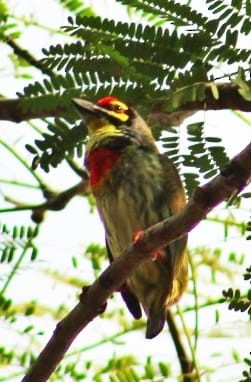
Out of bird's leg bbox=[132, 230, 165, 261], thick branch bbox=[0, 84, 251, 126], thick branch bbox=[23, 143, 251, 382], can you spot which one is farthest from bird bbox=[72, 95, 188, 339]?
thick branch bbox=[23, 143, 251, 382]

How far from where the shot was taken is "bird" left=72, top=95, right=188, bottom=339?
4.31m

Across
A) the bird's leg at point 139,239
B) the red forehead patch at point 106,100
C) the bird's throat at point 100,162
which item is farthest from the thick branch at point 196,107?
the bird's throat at point 100,162

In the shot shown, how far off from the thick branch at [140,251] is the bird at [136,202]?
3.36 ft

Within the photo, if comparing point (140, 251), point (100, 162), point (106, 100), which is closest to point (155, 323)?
point (100, 162)

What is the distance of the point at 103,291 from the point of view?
3.17 metres

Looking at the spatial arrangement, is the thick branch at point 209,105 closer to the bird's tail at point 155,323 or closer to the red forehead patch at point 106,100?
the red forehead patch at point 106,100

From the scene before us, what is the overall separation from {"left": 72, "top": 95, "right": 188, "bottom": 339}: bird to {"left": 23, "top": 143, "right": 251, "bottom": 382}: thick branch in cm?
102

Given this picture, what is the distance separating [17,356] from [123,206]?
0.76m

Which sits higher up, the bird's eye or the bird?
the bird's eye

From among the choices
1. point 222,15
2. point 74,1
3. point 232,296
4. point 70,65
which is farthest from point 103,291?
point 74,1

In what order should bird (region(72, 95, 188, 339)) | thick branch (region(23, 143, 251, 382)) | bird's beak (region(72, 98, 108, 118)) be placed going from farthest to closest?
bird (region(72, 95, 188, 339)) → bird's beak (region(72, 98, 108, 118)) → thick branch (region(23, 143, 251, 382))

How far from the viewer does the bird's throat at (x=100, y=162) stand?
446 cm

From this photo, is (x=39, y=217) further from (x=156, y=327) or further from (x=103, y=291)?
(x=103, y=291)

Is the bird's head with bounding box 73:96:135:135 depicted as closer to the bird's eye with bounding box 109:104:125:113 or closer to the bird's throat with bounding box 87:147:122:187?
the bird's eye with bounding box 109:104:125:113
